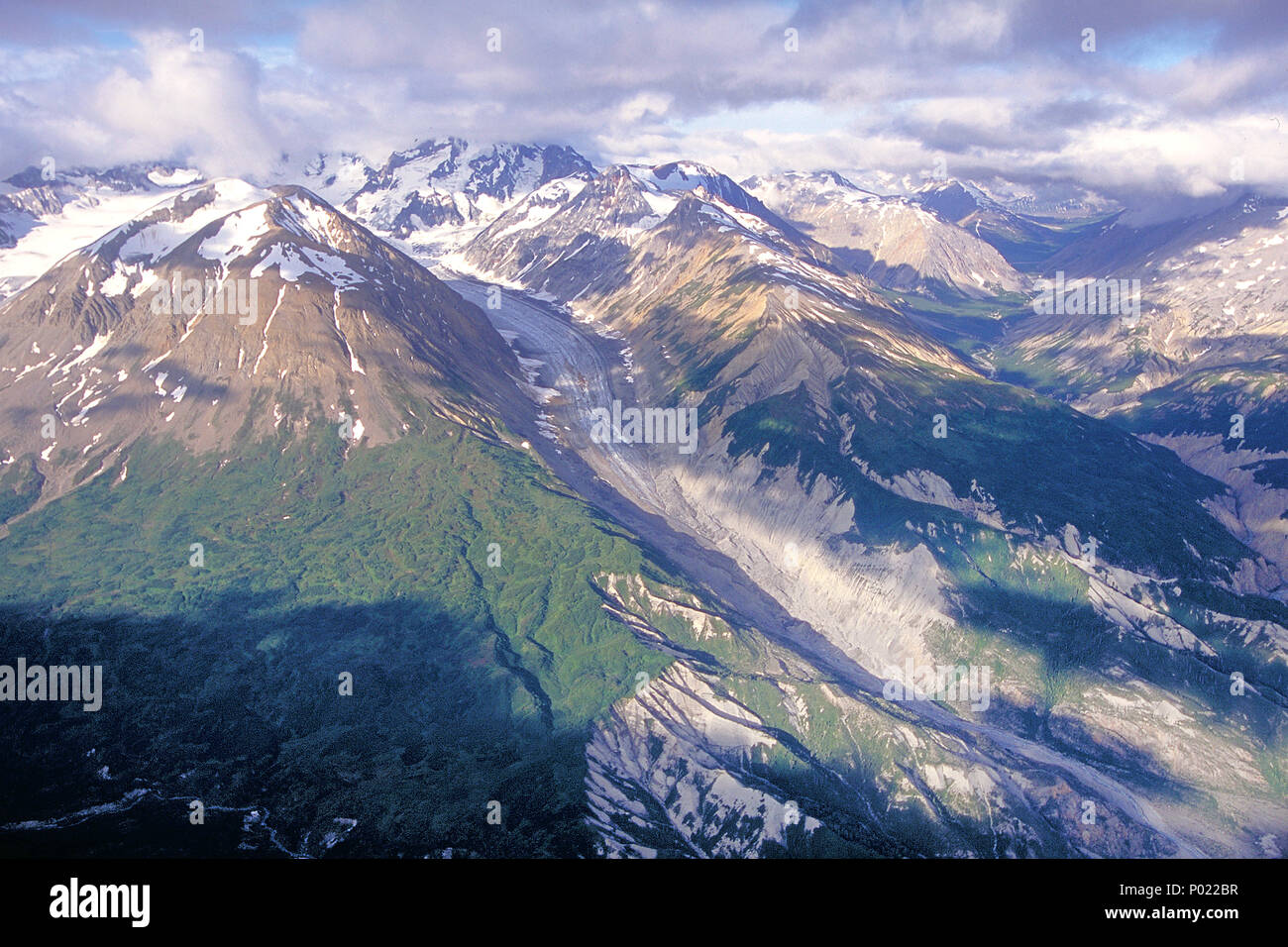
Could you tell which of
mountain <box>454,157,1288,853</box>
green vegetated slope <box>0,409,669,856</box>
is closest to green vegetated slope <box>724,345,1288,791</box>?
mountain <box>454,157,1288,853</box>

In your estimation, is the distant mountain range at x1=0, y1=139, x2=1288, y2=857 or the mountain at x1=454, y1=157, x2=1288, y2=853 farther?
the mountain at x1=454, y1=157, x2=1288, y2=853

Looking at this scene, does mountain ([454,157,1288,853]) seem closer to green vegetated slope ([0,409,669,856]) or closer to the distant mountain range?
the distant mountain range

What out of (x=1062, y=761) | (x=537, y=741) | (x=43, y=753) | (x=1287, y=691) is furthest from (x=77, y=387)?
(x=1287, y=691)

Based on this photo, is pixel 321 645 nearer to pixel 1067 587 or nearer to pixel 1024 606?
pixel 1024 606

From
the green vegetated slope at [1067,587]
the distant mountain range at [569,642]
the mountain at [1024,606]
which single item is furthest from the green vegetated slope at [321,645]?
the green vegetated slope at [1067,587]

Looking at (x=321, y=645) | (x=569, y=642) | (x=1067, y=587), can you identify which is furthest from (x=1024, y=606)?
(x=321, y=645)

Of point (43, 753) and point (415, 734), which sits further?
point (415, 734)

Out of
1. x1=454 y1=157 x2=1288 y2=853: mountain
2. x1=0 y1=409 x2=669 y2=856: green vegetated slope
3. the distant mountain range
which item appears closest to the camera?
x1=0 y1=409 x2=669 y2=856: green vegetated slope
